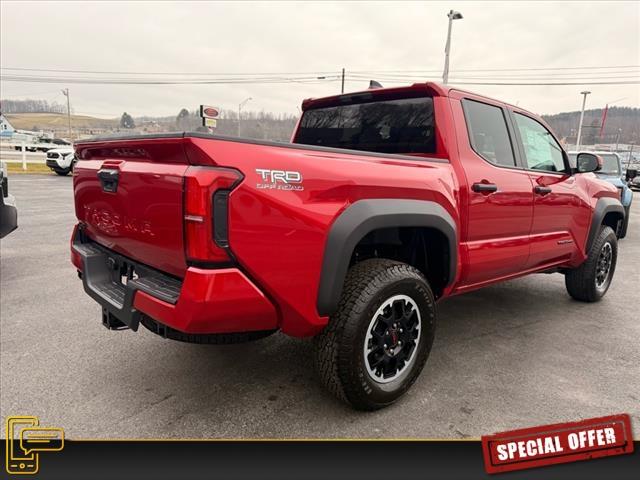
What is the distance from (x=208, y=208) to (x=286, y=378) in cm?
150

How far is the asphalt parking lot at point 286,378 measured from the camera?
2.39 meters

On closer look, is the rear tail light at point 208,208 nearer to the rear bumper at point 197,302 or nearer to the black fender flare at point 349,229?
the rear bumper at point 197,302

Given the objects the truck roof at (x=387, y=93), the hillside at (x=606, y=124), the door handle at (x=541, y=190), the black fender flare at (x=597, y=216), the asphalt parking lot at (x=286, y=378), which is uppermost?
the hillside at (x=606, y=124)

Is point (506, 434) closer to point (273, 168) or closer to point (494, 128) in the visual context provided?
point (273, 168)

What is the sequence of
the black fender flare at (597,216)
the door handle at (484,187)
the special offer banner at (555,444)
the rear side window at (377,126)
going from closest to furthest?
the special offer banner at (555,444) → the door handle at (484,187) → the rear side window at (377,126) → the black fender flare at (597,216)

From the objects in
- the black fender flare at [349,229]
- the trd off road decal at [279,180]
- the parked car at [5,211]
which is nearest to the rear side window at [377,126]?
the black fender flare at [349,229]

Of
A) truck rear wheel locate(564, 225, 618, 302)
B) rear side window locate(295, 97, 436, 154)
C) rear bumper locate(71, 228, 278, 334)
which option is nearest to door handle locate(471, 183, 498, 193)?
rear side window locate(295, 97, 436, 154)

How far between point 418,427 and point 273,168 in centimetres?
159

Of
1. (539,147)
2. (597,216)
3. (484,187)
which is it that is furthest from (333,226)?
(597,216)

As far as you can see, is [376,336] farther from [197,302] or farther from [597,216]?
[597,216]

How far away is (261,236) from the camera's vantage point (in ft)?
6.32

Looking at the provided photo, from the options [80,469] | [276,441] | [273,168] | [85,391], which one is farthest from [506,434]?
[85,391]

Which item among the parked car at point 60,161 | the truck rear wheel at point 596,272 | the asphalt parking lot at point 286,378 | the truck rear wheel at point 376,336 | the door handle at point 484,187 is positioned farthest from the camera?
the parked car at point 60,161

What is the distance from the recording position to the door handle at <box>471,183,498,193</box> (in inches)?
115
